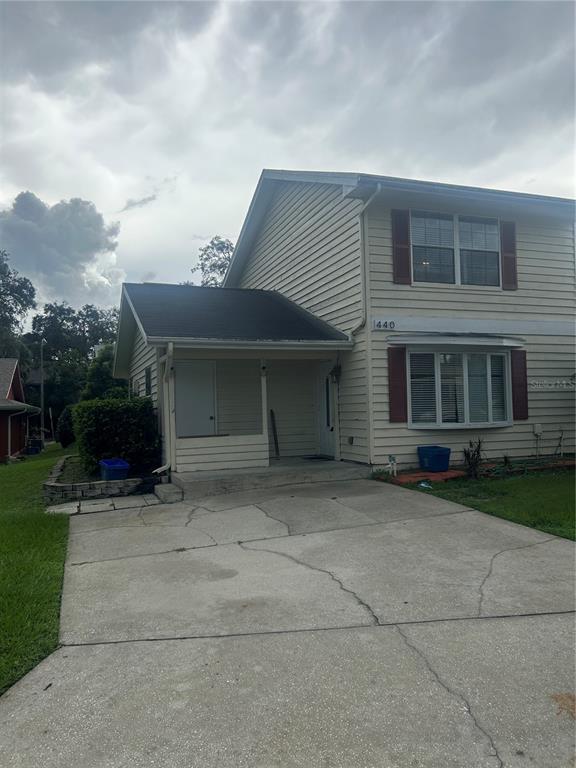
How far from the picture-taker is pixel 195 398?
11.1 metres

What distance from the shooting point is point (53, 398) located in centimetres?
4109

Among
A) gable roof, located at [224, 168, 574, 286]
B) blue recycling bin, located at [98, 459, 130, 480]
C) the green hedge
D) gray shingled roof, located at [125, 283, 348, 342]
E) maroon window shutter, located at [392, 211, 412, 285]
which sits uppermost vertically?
gable roof, located at [224, 168, 574, 286]

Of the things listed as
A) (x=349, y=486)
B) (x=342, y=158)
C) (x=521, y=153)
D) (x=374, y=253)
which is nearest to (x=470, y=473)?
(x=349, y=486)

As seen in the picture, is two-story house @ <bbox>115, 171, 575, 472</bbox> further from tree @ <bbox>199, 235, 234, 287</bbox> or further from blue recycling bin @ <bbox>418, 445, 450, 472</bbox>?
tree @ <bbox>199, 235, 234, 287</bbox>

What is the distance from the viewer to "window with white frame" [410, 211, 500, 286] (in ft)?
34.0

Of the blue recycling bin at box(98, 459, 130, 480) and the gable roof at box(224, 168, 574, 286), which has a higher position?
the gable roof at box(224, 168, 574, 286)

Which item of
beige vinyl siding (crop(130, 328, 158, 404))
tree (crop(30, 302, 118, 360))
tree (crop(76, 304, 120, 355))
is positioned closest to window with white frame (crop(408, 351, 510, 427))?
beige vinyl siding (crop(130, 328, 158, 404))

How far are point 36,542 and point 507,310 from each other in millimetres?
9455

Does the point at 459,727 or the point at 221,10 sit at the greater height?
the point at 221,10

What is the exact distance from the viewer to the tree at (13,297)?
1528 inches

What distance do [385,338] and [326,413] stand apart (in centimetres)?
250

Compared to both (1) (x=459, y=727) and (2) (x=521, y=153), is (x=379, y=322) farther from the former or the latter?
Result: (1) (x=459, y=727)

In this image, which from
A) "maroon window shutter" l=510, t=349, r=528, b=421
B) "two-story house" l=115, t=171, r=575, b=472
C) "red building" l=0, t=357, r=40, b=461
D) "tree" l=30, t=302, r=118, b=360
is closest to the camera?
"two-story house" l=115, t=171, r=575, b=472

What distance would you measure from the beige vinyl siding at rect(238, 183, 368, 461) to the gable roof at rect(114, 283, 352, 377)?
0.44 metres
